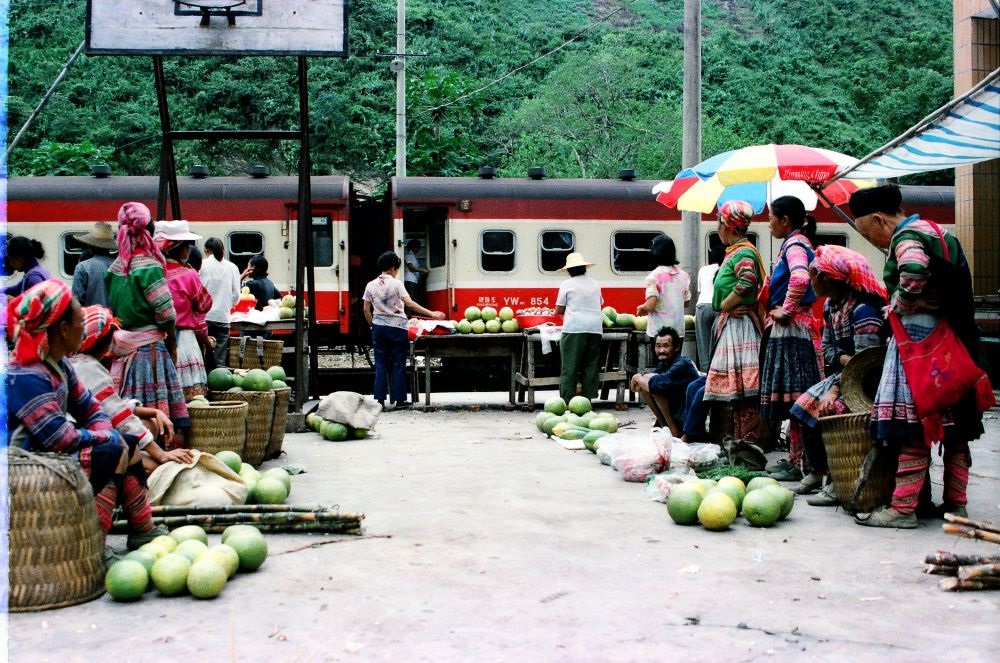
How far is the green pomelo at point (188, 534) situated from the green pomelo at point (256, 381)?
3185 mm

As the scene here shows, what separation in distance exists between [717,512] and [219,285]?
276 inches

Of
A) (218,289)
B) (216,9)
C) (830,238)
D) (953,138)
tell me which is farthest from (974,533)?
(830,238)

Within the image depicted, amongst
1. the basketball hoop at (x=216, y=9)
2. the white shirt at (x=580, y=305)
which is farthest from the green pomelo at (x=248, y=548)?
the white shirt at (x=580, y=305)

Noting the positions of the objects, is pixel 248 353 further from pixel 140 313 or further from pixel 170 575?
pixel 170 575

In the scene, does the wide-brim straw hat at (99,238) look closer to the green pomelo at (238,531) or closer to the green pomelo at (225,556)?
the green pomelo at (238,531)

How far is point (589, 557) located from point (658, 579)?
0.53m

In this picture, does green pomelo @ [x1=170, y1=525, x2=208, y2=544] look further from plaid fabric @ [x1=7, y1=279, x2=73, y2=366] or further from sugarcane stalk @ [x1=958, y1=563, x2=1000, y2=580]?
sugarcane stalk @ [x1=958, y1=563, x2=1000, y2=580]

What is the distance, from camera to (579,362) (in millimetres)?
12305

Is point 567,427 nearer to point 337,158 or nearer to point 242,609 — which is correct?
point 242,609

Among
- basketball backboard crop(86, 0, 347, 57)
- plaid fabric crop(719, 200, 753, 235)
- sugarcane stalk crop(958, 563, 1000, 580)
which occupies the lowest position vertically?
sugarcane stalk crop(958, 563, 1000, 580)

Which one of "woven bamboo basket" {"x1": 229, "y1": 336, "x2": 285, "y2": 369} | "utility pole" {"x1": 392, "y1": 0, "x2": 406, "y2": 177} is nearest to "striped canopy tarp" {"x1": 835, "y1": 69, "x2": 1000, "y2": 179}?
"woven bamboo basket" {"x1": 229, "y1": 336, "x2": 285, "y2": 369}

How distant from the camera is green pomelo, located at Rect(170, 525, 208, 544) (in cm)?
498

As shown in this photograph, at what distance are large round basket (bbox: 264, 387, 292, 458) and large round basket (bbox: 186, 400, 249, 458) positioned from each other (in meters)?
0.92

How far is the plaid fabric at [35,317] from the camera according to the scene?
422cm
